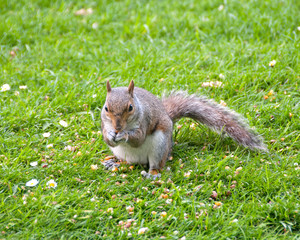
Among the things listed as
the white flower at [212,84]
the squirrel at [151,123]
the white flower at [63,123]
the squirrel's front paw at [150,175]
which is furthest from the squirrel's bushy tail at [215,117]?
the white flower at [63,123]

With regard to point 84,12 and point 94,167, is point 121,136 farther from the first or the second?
point 84,12

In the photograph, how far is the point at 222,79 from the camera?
3451 millimetres

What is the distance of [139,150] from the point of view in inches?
103

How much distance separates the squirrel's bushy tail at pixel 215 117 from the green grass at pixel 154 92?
0.29ft

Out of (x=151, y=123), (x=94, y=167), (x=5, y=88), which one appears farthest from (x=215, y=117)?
(x=5, y=88)

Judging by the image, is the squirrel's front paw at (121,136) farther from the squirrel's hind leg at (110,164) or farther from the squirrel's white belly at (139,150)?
the squirrel's hind leg at (110,164)

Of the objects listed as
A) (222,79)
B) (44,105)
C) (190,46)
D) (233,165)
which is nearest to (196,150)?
(233,165)

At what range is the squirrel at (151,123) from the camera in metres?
2.41

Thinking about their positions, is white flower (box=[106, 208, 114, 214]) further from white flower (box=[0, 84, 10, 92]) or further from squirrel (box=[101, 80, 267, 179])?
white flower (box=[0, 84, 10, 92])

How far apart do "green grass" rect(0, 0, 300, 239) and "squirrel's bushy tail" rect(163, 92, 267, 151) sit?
9 centimetres

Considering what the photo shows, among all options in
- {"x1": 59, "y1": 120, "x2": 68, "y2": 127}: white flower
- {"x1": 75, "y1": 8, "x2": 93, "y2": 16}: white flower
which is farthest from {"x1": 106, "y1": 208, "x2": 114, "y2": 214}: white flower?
{"x1": 75, "y1": 8, "x2": 93, "y2": 16}: white flower

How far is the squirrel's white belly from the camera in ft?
8.41

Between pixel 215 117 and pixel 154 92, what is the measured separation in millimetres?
711

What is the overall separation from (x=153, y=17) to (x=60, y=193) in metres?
2.49
